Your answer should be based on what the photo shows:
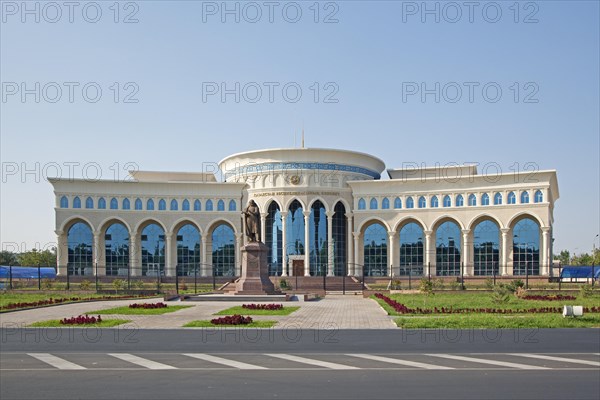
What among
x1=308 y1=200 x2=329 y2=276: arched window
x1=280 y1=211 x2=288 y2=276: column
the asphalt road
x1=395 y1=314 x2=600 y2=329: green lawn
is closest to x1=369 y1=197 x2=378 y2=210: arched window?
x1=308 y1=200 x2=329 y2=276: arched window

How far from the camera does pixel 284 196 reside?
66500mm

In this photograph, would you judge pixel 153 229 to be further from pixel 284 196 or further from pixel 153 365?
pixel 153 365

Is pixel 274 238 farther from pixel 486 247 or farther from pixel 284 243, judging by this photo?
pixel 486 247

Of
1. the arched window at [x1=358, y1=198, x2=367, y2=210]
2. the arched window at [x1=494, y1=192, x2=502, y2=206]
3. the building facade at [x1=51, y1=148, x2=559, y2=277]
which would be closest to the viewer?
the arched window at [x1=494, y1=192, x2=502, y2=206]

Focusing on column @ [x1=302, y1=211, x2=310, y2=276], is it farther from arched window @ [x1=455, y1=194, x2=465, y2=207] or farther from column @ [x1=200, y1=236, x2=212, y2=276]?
arched window @ [x1=455, y1=194, x2=465, y2=207]

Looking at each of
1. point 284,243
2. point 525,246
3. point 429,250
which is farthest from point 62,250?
point 525,246

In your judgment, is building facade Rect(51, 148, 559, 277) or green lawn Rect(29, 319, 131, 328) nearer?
green lawn Rect(29, 319, 131, 328)

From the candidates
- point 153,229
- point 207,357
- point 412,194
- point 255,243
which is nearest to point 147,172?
point 153,229

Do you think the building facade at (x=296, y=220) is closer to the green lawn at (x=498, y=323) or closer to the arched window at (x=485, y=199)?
the arched window at (x=485, y=199)

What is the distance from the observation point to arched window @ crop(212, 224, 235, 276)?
227 ft

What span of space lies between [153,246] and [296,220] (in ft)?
55.3

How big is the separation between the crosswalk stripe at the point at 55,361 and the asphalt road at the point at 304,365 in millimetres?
20

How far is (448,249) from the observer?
64.9 m

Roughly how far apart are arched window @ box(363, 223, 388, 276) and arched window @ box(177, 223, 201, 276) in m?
19.4
